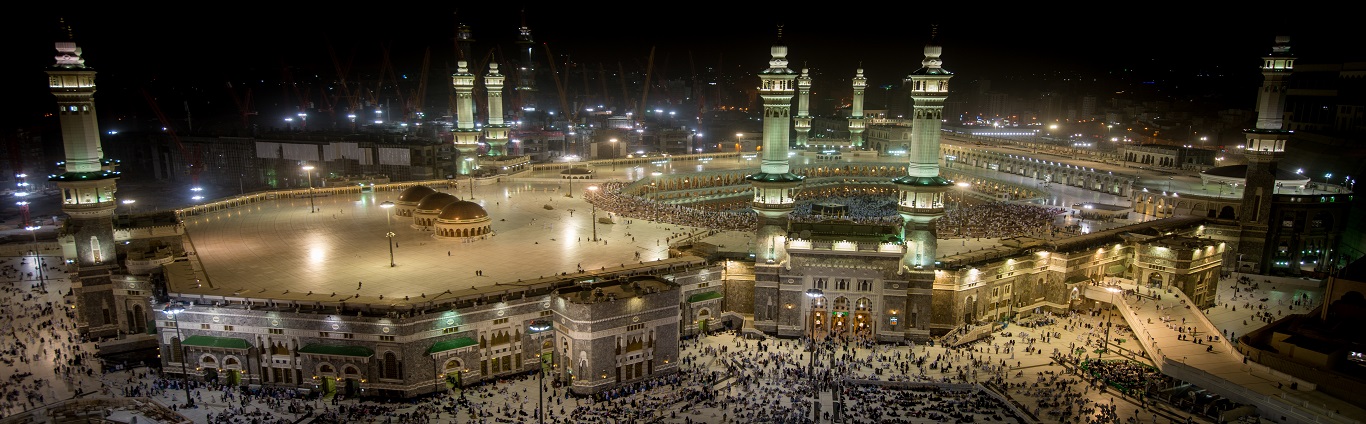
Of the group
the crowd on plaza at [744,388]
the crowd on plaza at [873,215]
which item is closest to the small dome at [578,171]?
the crowd on plaza at [873,215]

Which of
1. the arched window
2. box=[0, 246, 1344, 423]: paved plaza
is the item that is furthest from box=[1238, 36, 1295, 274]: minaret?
the arched window

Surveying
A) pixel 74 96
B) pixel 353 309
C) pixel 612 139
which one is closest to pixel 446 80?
pixel 612 139

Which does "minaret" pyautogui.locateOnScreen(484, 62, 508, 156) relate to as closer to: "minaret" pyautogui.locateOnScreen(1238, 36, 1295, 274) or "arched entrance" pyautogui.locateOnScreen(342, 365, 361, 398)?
"arched entrance" pyautogui.locateOnScreen(342, 365, 361, 398)

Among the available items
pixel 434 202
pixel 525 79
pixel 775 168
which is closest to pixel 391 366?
pixel 434 202

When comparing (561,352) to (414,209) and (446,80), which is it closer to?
(414,209)

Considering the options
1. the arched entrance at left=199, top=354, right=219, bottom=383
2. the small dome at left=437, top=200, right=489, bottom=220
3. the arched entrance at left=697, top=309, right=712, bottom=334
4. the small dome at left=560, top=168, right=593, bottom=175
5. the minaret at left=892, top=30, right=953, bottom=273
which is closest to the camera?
the arched entrance at left=199, top=354, right=219, bottom=383

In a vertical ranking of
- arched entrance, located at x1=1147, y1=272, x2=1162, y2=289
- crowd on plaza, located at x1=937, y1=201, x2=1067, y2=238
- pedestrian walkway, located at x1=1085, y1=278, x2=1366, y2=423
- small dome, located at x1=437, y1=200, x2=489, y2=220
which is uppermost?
small dome, located at x1=437, y1=200, x2=489, y2=220

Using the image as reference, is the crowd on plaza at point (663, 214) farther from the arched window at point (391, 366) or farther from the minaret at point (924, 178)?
the arched window at point (391, 366)
